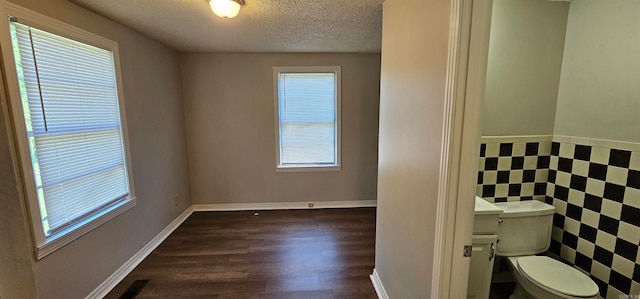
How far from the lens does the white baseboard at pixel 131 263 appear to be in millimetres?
2082

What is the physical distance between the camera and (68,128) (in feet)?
6.02

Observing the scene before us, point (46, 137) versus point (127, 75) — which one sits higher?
point (127, 75)

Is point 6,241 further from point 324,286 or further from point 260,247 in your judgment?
point 260,247

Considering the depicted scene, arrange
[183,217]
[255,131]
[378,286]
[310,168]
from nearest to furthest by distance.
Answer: [378,286] → [183,217] → [255,131] → [310,168]

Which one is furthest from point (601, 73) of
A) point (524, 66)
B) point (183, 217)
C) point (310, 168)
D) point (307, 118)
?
point (183, 217)

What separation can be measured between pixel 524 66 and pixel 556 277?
1446 mm

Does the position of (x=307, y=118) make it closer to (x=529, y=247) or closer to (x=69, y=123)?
(x=69, y=123)

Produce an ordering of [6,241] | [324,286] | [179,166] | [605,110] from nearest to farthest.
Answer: [6,241] < [605,110] < [324,286] < [179,166]

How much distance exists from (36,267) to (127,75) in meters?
1.64

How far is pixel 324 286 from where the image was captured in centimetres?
218

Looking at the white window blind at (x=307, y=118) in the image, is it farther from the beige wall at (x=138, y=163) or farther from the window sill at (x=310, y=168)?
the beige wall at (x=138, y=163)

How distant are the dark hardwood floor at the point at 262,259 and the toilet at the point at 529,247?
1.05 m

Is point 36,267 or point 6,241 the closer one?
point 6,241

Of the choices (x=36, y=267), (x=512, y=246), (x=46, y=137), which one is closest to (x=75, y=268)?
(x=36, y=267)
